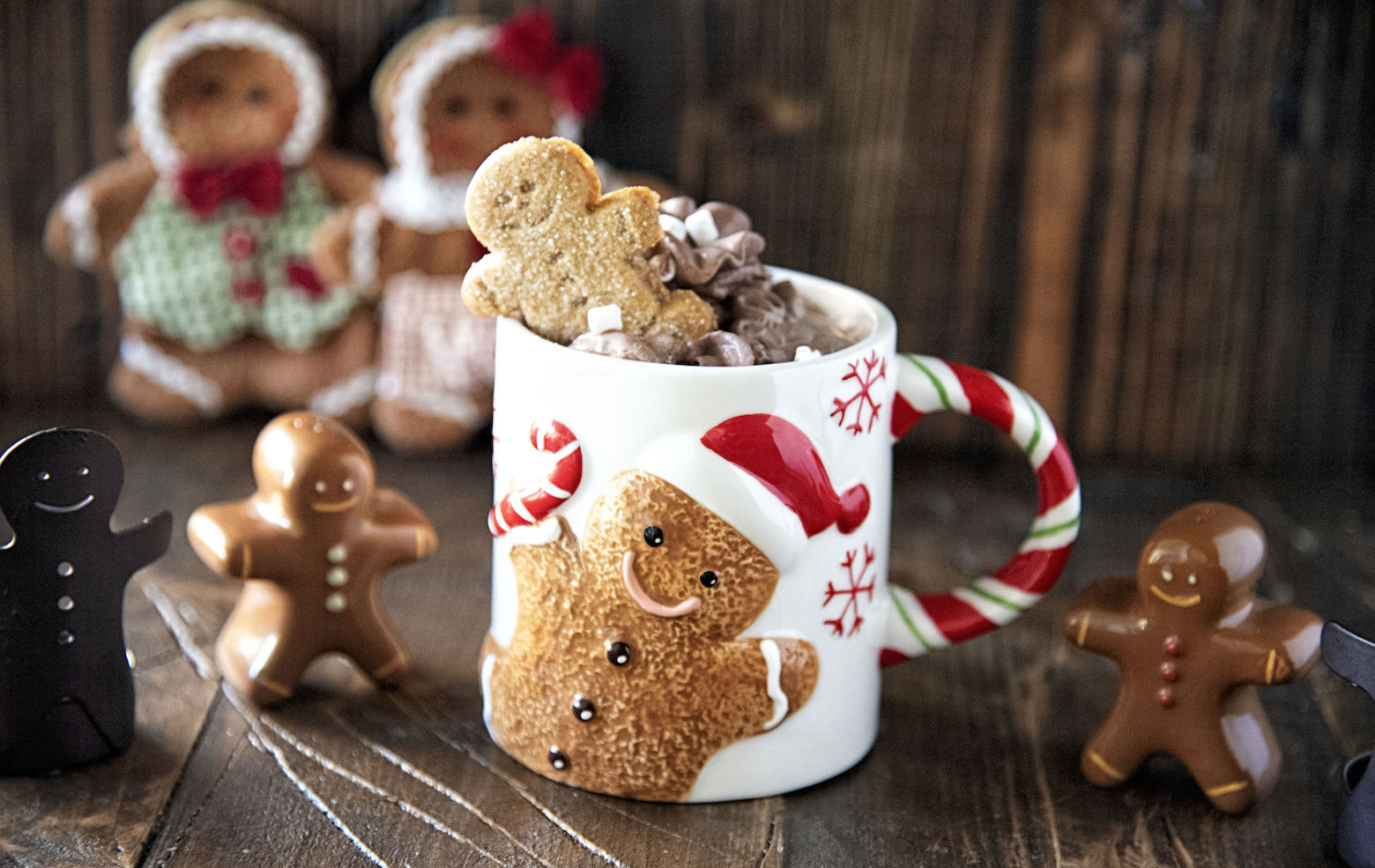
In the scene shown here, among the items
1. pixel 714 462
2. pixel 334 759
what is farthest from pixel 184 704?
pixel 714 462

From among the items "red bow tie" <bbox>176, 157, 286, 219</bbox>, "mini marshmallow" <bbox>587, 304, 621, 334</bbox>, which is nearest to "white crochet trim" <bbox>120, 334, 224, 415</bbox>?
"red bow tie" <bbox>176, 157, 286, 219</bbox>

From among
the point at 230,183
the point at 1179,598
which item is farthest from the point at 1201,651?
the point at 230,183

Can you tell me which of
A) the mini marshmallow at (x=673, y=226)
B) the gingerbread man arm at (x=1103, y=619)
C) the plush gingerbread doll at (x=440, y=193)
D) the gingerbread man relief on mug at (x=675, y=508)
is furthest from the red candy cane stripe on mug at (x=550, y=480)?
the plush gingerbread doll at (x=440, y=193)

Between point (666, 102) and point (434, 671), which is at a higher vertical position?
point (666, 102)

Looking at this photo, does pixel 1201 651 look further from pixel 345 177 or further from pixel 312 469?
pixel 345 177

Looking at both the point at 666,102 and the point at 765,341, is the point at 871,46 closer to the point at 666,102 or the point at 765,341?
the point at 666,102
